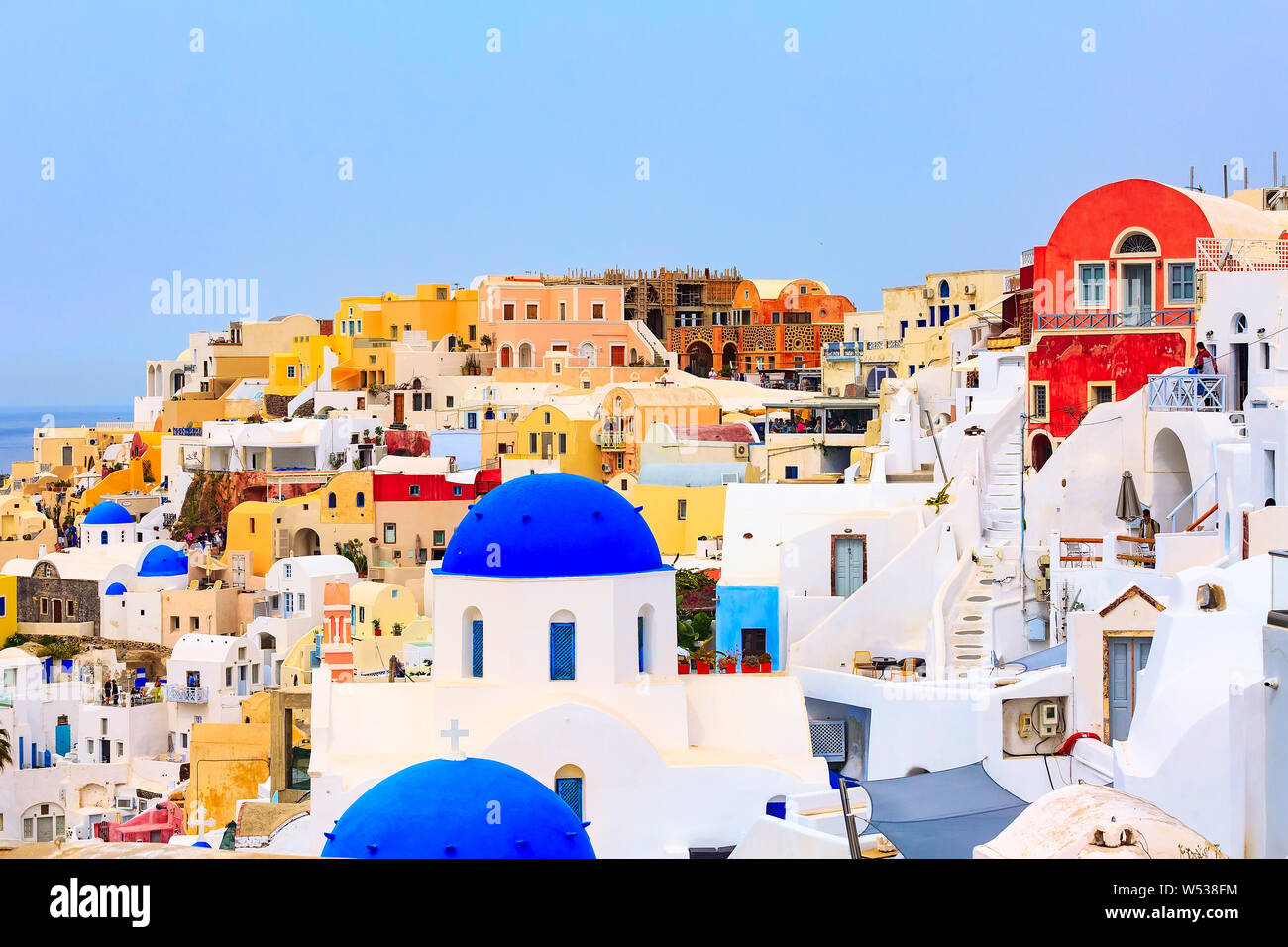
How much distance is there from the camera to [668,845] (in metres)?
18.5

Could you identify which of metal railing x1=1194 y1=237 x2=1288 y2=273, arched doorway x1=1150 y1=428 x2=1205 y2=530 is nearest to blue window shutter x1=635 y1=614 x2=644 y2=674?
arched doorway x1=1150 y1=428 x2=1205 y2=530

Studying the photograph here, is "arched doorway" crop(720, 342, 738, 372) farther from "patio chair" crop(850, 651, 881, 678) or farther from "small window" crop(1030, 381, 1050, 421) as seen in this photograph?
"patio chair" crop(850, 651, 881, 678)

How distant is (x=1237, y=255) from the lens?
26328 millimetres

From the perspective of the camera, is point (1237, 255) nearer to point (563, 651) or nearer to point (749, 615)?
point (749, 615)

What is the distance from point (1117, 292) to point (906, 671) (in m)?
7.21

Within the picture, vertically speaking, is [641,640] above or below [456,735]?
above

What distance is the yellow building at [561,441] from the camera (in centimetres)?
4566

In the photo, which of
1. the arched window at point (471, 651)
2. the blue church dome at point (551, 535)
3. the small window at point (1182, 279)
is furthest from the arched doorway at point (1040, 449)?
the arched window at point (471, 651)

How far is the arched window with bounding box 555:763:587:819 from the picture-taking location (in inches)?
730

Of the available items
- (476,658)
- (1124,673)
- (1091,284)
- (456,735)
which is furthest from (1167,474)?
(456,735)

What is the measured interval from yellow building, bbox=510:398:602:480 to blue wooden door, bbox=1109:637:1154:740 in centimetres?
2666
